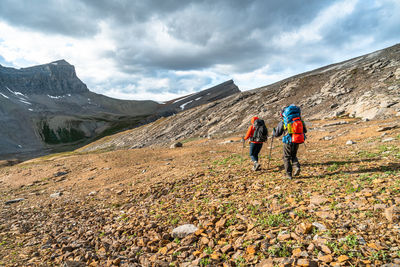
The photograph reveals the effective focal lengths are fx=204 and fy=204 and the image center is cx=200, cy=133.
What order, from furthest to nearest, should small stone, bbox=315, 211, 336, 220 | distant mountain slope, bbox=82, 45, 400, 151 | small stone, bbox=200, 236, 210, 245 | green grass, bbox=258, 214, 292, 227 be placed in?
1. distant mountain slope, bbox=82, 45, 400, 151
2. green grass, bbox=258, 214, 292, 227
3. small stone, bbox=200, 236, 210, 245
4. small stone, bbox=315, 211, 336, 220

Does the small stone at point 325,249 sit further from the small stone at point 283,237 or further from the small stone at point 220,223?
the small stone at point 220,223

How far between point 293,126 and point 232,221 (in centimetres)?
494

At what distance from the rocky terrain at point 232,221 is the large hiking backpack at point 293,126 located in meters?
1.65

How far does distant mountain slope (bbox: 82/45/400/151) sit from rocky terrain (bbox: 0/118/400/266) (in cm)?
2324

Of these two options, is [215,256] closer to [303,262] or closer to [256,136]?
[303,262]

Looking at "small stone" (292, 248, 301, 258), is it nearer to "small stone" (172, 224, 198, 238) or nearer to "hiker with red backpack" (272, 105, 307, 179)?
"small stone" (172, 224, 198, 238)

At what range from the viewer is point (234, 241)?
4.98 meters

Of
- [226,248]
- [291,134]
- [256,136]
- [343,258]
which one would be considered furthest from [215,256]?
[256,136]

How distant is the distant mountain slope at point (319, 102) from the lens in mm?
29109

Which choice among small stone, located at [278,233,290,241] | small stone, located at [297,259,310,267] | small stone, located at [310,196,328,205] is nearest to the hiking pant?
small stone, located at [310,196,328,205]

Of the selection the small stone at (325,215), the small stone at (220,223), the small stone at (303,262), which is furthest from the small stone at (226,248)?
the small stone at (325,215)

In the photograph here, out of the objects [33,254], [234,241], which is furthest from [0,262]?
[234,241]

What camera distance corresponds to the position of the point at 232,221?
5891 millimetres

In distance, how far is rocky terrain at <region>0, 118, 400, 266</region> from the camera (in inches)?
166
